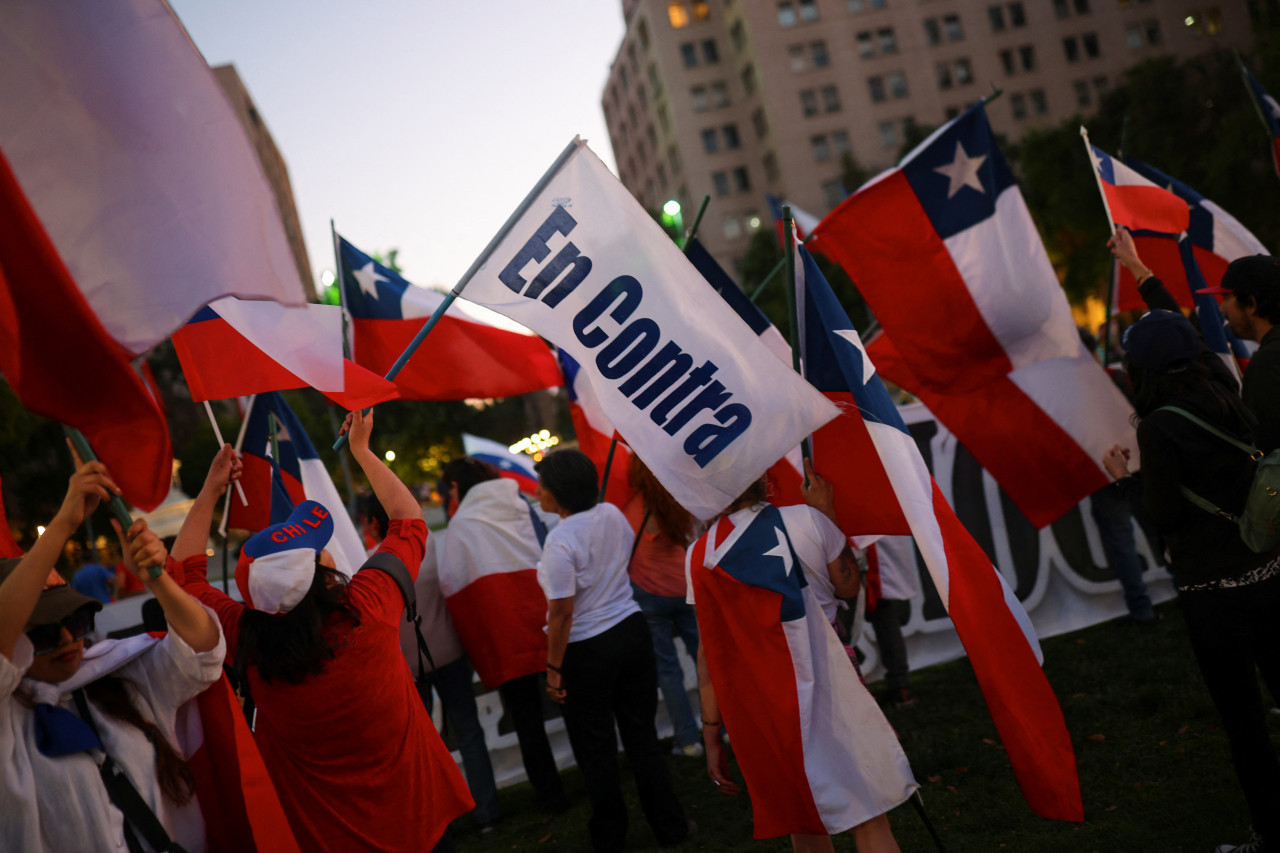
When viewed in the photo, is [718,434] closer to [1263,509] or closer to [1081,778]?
[1263,509]

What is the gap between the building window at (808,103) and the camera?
57.7 metres

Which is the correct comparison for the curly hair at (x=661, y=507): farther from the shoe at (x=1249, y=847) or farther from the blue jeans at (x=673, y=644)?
the shoe at (x=1249, y=847)

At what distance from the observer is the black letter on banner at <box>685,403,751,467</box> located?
3.24 m

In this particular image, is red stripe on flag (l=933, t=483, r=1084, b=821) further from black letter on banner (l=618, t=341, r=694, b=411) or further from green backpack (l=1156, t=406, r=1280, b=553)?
black letter on banner (l=618, t=341, r=694, b=411)

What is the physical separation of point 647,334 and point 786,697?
134 cm

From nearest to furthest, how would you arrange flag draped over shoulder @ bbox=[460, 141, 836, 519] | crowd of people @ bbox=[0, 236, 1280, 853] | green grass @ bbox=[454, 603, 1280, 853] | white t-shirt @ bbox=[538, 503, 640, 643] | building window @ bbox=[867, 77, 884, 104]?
crowd of people @ bbox=[0, 236, 1280, 853]
flag draped over shoulder @ bbox=[460, 141, 836, 519]
green grass @ bbox=[454, 603, 1280, 853]
white t-shirt @ bbox=[538, 503, 640, 643]
building window @ bbox=[867, 77, 884, 104]

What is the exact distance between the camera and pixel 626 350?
3332 mm

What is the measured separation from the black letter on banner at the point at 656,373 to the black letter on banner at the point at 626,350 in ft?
0.12

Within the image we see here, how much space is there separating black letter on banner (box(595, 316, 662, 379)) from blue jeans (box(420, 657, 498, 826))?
9.79 ft

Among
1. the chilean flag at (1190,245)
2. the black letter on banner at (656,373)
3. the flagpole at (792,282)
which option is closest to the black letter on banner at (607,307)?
the black letter on banner at (656,373)

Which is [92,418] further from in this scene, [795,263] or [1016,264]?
[1016,264]

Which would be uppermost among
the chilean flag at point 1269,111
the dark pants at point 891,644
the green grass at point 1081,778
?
the chilean flag at point 1269,111

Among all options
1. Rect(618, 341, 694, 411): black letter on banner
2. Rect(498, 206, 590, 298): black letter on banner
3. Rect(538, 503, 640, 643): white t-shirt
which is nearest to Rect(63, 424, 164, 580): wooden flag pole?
Rect(498, 206, 590, 298): black letter on banner

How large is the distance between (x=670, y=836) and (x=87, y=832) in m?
2.94
